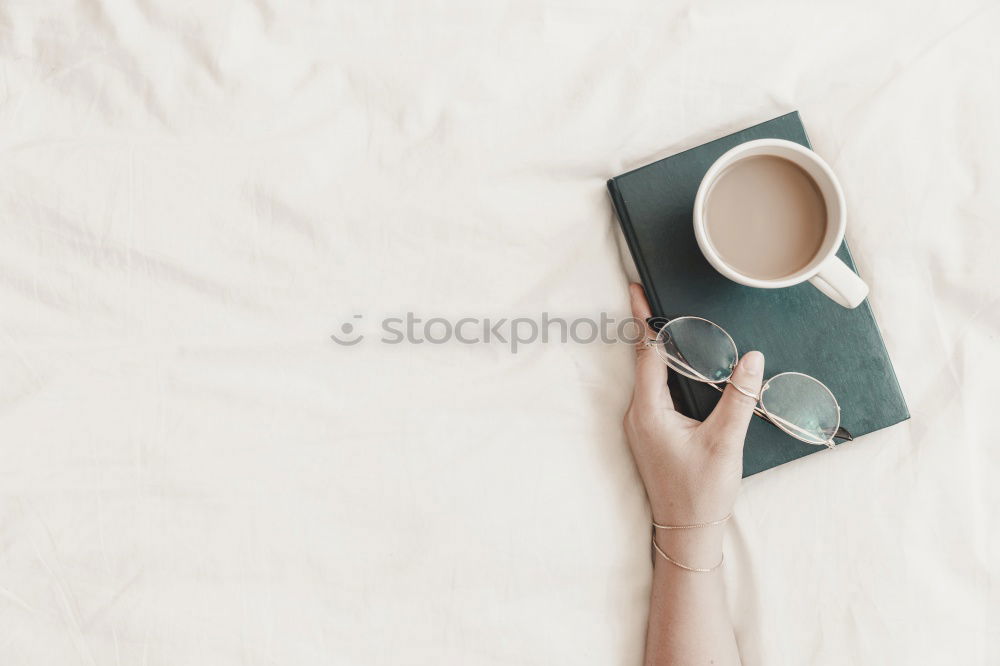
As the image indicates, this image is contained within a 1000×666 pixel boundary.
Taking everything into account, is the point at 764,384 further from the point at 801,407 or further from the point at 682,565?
the point at 682,565

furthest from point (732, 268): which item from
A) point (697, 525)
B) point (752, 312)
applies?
point (697, 525)

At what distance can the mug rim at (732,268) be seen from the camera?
520 mm

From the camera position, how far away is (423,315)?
586 millimetres

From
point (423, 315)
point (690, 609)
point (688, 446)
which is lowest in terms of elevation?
point (690, 609)

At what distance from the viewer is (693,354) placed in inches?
22.4

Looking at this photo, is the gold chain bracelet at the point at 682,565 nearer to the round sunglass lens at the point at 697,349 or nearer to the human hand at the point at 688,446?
the human hand at the point at 688,446

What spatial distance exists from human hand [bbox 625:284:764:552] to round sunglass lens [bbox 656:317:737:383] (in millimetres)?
14

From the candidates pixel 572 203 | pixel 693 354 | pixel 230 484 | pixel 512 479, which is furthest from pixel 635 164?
pixel 230 484

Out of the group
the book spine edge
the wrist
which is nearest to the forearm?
the wrist

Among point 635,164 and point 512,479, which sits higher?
point 635,164

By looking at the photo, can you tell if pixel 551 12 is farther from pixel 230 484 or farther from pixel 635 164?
pixel 230 484

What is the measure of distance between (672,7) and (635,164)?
0.15m

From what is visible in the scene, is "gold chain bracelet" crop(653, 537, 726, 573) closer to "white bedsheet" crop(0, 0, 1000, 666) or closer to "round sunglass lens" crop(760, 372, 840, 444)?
"white bedsheet" crop(0, 0, 1000, 666)

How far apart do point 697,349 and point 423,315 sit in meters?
0.25
